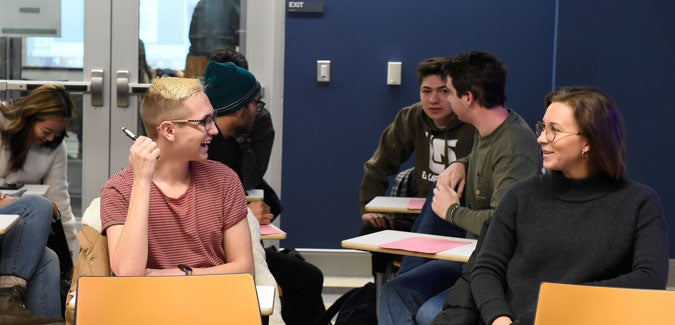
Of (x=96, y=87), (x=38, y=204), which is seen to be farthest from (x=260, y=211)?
(x=96, y=87)

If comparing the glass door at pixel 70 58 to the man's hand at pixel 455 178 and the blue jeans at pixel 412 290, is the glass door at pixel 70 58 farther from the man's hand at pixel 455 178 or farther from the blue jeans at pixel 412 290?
the blue jeans at pixel 412 290

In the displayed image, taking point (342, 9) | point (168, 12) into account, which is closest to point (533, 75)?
point (342, 9)

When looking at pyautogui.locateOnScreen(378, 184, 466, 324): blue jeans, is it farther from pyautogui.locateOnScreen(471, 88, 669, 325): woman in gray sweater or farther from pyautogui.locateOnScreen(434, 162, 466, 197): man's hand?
pyautogui.locateOnScreen(471, 88, 669, 325): woman in gray sweater

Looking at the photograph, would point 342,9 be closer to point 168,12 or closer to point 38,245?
point 168,12

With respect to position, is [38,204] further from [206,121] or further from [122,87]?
[122,87]

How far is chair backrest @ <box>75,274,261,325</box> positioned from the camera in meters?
2.28

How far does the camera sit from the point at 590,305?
232cm

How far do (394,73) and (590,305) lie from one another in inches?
A: 157

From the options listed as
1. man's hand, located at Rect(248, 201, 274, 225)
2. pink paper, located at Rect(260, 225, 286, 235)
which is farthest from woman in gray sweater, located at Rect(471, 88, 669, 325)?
man's hand, located at Rect(248, 201, 274, 225)

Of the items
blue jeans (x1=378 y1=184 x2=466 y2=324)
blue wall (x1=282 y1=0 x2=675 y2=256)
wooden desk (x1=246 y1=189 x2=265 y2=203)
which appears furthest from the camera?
blue wall (x1=282 y1=0 x2=675 y2=256)

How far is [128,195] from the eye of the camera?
9.41 ft

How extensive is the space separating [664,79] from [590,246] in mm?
3650

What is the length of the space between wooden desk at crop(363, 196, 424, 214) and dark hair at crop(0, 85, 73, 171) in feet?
5.40

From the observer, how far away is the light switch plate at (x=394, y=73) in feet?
20.3
